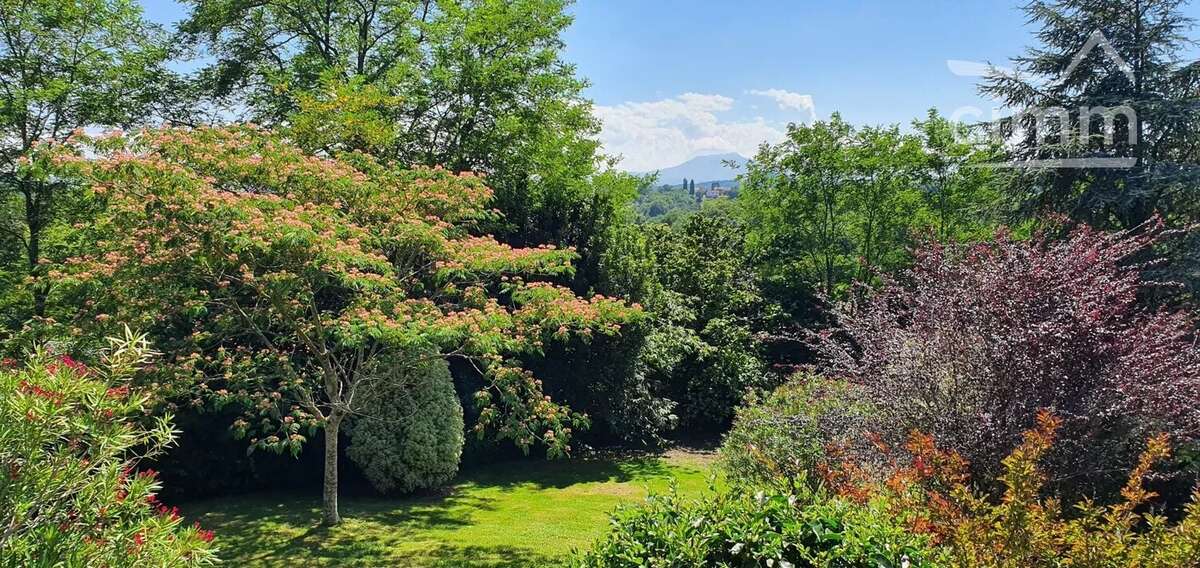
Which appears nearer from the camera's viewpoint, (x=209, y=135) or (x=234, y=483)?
(x=209, y=135)

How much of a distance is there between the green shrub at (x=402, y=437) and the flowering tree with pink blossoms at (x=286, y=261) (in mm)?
1401

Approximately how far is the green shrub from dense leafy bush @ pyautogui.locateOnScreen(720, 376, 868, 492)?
15.8ft

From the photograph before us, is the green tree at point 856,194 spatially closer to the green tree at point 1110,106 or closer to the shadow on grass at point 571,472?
the green tree at point 1110,106

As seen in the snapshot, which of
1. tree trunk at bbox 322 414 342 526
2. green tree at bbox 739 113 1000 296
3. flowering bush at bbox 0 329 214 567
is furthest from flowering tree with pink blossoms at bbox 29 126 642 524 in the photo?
green tree at bbox 739 113 1000 296

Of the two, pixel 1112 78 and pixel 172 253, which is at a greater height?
pixel 1112 78

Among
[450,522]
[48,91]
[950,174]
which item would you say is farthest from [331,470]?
[950,174]

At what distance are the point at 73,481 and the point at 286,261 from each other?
14.0ft

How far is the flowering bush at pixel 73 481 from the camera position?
2.43 meters

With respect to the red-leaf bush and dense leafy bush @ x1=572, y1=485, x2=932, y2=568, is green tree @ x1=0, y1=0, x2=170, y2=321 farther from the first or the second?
the red-leaf bush

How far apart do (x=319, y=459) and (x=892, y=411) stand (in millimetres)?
8894

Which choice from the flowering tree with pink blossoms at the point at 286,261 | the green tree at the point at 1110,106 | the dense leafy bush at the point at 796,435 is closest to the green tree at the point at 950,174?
the green tree at the point at 1110,106

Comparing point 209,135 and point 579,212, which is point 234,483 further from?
point 579,212

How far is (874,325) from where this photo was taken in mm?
7008

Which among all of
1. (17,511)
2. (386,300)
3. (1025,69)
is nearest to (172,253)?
(386,300)
